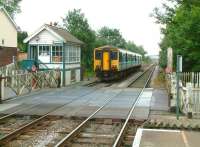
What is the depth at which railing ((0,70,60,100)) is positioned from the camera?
24.1 metres

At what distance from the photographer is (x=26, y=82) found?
26.4 meters

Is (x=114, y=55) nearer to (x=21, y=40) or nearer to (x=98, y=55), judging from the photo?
(x=98, y=55)

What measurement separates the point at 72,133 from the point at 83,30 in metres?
49.5

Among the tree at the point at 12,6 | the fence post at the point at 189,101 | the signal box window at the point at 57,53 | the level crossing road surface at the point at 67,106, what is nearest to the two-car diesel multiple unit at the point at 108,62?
the signal box window at the point at 57,53

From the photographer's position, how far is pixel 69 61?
37.7 m

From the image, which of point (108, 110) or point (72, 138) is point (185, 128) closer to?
point (72, 138)

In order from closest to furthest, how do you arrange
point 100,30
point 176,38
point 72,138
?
point 72,138 < point 176,38 < point 100,30

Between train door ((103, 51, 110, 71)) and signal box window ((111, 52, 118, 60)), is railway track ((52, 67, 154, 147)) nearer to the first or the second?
signal box window ((111, 52, 118, 60))

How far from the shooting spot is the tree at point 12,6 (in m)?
78.2

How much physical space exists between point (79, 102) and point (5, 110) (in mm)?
4367

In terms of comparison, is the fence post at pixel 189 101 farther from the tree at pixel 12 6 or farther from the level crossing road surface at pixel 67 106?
the tree at pixel 12 6

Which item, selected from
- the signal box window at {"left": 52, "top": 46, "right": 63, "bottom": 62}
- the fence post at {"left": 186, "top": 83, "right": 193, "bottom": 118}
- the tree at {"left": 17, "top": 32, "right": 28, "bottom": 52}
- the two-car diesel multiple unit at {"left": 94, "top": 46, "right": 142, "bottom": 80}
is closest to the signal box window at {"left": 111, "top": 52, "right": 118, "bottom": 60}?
the two-car diesel multiple unit at {"left": 94, "top": 46, "right": 142, "bottom": 80}

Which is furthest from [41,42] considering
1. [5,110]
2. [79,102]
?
[5,110]

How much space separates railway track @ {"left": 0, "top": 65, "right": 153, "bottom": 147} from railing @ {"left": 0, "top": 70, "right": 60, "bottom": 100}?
6638mm
